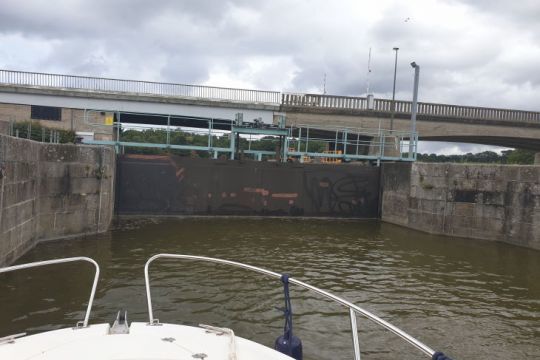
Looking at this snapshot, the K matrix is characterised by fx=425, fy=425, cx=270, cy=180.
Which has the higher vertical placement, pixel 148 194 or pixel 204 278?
pixel 148 194

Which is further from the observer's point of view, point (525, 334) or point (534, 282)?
point (534, 282)

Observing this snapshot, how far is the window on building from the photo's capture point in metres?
23.6

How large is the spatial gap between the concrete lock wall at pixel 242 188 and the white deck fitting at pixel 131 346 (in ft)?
34.2

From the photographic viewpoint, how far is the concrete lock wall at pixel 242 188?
12.8 meters

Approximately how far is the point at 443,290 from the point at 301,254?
2910mm

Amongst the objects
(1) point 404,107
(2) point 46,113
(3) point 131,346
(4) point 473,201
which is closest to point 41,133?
(2) point 46,113

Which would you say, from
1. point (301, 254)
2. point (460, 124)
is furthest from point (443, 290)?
point (460, 124)

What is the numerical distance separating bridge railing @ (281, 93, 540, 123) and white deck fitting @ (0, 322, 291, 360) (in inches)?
893

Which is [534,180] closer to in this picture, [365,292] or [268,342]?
[365,292]

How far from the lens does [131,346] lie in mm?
2516

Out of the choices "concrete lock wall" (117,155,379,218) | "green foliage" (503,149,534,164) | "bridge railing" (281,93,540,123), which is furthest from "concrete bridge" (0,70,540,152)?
"green foliage" (503,149,534,164)

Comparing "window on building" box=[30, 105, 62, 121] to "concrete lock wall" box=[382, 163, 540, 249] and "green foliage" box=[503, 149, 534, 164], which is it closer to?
"concrete lock wall" box=[382, 163, 540, 249]

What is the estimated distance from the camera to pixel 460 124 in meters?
27.5

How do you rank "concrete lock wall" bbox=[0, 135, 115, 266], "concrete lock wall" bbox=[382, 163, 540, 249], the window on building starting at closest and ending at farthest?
"concrete lock wall" bbox=[0, 135, 115, 266] < "concrete lock wall" bbox=[382, 163, 540, 249] < the window on building
